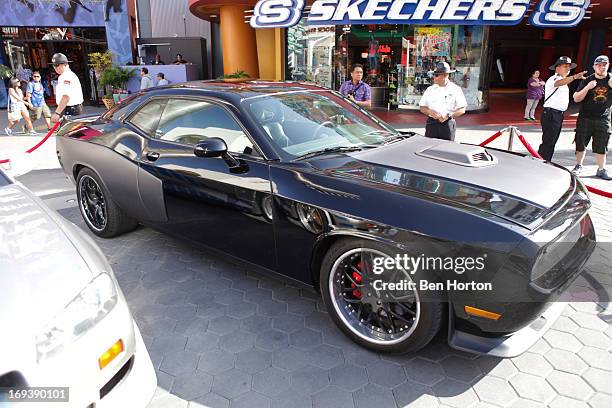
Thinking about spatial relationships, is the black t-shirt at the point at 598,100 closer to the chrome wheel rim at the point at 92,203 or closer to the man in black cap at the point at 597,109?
the man in black cap at the point at 597,109

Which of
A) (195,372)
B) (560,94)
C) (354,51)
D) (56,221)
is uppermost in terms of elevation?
(354,51)

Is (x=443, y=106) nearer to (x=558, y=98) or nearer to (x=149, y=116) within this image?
(x=558, y=98)

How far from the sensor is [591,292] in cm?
338

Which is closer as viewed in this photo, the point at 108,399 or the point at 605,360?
the point at 108,399

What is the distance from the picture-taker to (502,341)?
2305 millimetres

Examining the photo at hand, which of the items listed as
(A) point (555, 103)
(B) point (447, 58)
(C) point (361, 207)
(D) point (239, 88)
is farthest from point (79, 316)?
(B) point (447, 58)

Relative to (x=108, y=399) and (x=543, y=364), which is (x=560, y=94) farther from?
(x=108, y=399)

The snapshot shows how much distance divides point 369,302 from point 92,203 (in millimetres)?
3213

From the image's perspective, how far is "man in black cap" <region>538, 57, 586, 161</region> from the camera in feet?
21.1

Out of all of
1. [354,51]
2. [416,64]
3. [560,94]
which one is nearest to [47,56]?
[354,51]

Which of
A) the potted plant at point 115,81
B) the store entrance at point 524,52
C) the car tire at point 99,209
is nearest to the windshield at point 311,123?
the car tire at point 99,209

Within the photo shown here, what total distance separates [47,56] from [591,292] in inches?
925

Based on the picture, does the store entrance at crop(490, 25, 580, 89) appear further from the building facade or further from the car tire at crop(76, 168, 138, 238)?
the car tire at crop(76, 168, 138, 238)

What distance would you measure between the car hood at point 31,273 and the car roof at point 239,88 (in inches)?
60.1
